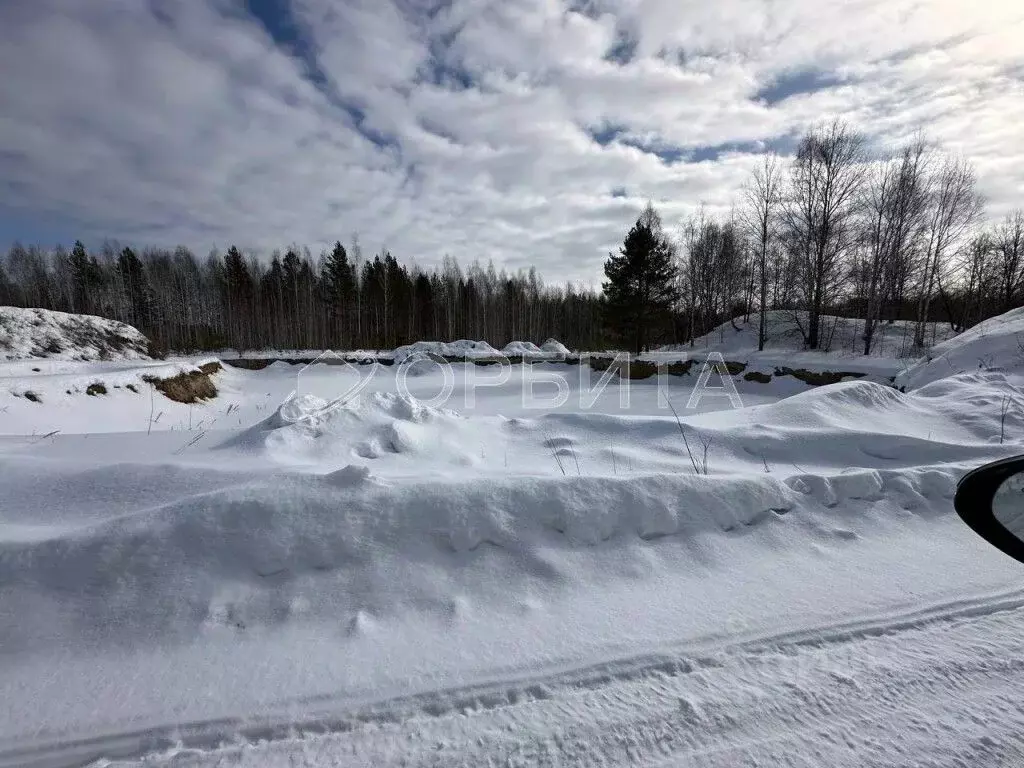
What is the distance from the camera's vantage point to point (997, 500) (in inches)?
71.0

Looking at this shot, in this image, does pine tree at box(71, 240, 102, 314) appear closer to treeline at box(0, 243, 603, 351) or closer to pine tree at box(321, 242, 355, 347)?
treeline at box(0, 243, 603, 351)

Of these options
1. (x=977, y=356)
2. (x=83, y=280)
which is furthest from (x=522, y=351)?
(x=83, y=280)

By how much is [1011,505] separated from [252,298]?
4584 cm

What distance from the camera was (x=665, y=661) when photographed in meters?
2.01

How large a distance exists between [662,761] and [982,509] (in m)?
1.64

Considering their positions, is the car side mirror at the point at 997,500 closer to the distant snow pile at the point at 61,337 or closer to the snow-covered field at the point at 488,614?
the snow-covered field at the point at 488,614

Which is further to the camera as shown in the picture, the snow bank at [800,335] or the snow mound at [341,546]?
the snow bank at [800,335]

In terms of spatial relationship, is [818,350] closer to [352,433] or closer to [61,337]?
[352,433]

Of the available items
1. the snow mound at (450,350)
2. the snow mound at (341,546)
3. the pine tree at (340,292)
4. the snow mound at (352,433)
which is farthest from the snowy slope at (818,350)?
the pine tree at (340,292)

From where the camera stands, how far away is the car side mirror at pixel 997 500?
175 centimetres

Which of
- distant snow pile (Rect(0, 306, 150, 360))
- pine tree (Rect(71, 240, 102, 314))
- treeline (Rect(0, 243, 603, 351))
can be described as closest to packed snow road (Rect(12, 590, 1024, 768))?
distant snow pile (Rect(0, 306, 150, 360))

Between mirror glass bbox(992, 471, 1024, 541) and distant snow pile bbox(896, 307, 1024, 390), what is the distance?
34.7 feet

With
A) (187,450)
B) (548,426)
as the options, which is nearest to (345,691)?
(187,450)

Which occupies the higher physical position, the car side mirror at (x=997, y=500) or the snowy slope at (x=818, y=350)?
the snowy slope at (x=818, y=350)
